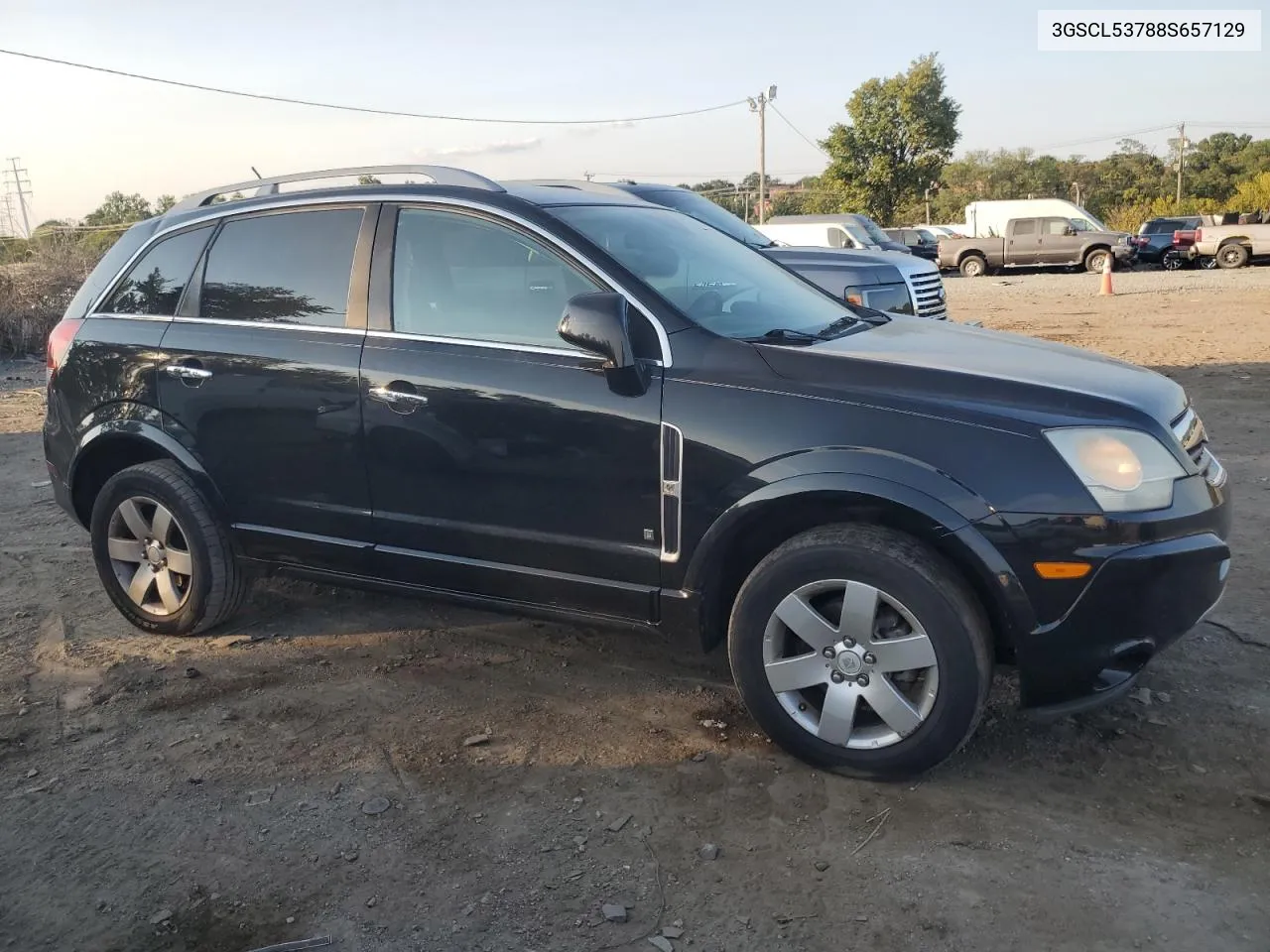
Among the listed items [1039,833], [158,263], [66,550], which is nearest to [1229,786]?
[1039,833]

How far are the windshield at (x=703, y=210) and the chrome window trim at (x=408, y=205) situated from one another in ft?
18.3

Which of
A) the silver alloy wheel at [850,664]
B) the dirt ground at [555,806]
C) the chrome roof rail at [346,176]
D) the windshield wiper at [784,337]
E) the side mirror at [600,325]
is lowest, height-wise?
the dirt ground at [555,806]

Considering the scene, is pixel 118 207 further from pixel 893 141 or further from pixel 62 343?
pixel 62 343

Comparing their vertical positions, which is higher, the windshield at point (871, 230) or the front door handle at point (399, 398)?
the windshield at point (871, 230)

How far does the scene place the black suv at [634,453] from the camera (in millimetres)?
3055

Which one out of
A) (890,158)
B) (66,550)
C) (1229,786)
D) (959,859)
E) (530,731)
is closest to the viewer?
(959,859)

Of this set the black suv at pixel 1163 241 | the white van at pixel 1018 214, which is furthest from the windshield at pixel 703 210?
the black suv at pixel 1163 241

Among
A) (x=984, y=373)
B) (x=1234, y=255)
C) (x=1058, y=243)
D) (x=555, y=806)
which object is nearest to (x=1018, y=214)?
(x=1058, y=243)

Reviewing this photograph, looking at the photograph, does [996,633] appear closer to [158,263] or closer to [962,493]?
[962,493]

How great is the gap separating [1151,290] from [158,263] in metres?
20.6

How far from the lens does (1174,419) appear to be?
11.0ft

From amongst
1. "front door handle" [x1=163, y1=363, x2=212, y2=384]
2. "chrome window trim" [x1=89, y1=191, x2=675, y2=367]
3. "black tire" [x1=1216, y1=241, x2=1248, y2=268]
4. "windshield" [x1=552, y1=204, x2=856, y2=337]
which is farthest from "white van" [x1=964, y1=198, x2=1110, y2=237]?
"front door handle" [x1=163, y1=363, x2=212, y2=384]

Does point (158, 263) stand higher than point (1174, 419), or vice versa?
point (158, 263)

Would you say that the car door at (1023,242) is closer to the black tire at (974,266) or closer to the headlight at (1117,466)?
the black tire at (974,266)
